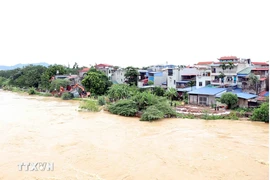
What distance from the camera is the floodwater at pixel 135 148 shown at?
7.86m

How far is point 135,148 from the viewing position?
33.3ft

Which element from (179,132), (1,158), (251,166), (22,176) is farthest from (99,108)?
(251,166)

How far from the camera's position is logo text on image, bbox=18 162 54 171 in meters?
8.23

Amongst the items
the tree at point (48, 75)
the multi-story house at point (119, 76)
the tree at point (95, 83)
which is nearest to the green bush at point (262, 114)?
the tree at point (95, 83)

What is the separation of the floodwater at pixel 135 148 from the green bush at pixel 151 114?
431mm

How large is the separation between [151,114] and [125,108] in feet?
7.71

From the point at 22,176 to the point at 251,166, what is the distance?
778cm

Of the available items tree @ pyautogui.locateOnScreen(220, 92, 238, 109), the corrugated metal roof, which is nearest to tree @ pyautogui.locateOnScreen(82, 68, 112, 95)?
tree @ pyautogui.locateOnScreen(220, 92, 238, 109)

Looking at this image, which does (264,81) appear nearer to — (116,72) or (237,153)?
(237,153)

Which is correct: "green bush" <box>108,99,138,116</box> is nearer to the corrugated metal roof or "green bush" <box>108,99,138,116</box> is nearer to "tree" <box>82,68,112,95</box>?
"tree" <box>82,68,112,95</box>

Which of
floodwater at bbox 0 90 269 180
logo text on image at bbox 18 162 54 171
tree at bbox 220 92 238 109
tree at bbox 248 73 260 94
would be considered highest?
tree at bbox 248 73 260 94

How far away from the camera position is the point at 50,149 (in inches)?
395

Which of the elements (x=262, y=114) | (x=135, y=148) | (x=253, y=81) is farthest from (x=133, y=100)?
(x=253, y=81)

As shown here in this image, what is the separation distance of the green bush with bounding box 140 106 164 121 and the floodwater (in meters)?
0.43
